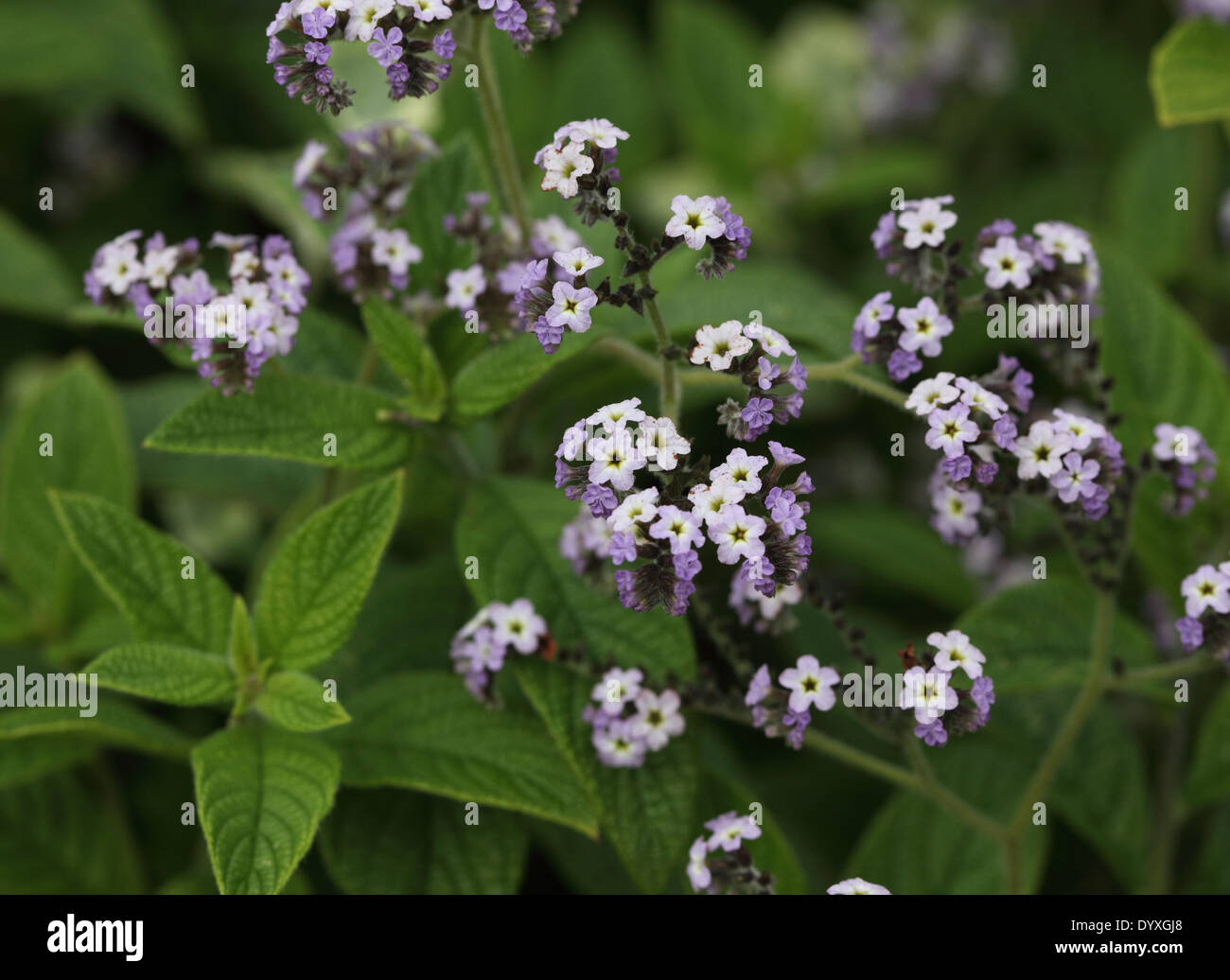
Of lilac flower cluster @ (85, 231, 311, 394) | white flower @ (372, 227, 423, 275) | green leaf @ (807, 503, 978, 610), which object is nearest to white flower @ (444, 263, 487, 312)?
white flower @ (372, 227, 423, 275)

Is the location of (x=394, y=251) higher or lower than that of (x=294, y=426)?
higher

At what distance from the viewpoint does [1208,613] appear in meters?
1.33

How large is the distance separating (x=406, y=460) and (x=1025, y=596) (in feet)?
2.56

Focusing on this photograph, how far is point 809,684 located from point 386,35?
78 cm

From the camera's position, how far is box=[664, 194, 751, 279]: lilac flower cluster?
1.21 meters

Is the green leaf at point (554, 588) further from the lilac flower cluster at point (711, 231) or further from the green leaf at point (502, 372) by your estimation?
the lilac flower cluster at point (711, 231)

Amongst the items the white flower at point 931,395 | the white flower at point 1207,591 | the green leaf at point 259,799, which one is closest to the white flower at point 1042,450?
the white flower at point 931,395

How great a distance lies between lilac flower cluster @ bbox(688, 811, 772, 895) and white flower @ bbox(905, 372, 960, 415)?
1.50 ft

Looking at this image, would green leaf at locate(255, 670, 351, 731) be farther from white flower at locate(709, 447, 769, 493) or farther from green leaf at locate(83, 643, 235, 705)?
white flower at locate(709, 447, 769, 493)

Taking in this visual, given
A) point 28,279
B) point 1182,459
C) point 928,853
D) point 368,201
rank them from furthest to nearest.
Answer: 1. point 28,279
2. point 928,853
3. point 368,201
4. point 1182,459

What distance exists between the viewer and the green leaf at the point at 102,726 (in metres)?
1.41

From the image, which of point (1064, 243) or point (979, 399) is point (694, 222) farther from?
point (1064, 243)

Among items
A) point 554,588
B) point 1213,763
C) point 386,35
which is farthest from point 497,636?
point 1213,763

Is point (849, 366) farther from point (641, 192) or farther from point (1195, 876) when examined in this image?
point (641, 192)
